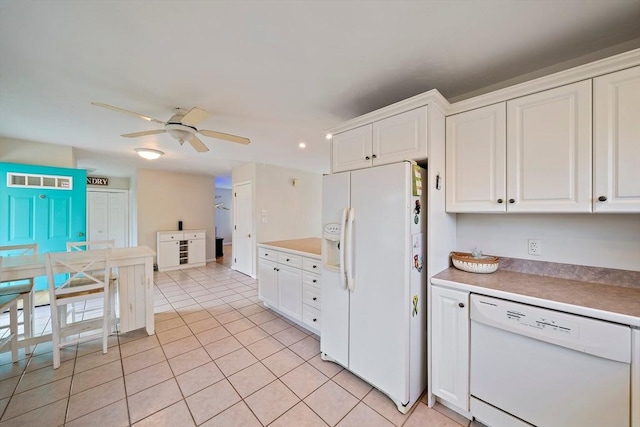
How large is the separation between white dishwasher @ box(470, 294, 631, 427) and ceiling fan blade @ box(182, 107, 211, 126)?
240cm

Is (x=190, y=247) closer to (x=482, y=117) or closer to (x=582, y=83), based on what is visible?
(x=482, y=117)

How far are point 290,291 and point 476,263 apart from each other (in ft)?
6.32

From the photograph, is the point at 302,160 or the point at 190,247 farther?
the point at 190,247

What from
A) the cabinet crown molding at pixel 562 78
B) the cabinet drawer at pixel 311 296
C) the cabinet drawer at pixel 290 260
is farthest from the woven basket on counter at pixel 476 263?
the cabinet drawer at pixel 290 260

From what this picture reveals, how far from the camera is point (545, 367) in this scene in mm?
1264

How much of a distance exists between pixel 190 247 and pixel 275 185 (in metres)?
2.70

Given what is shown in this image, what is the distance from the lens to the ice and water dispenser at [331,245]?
201 centimetres

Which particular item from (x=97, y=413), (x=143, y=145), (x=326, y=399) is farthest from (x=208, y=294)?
(x=326, y=399)

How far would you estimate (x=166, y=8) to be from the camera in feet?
3.93

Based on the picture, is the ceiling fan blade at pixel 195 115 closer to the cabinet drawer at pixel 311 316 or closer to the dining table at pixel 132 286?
the dining table at pixel 132 286

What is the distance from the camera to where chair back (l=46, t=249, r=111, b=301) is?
204 cm

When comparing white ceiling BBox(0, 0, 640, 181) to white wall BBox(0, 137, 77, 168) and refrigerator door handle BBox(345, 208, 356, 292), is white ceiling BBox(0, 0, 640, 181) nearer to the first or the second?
refrigerator door handle BBox(345, 208, 356, 292)

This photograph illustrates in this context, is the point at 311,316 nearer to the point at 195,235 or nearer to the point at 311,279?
the point at 311,279

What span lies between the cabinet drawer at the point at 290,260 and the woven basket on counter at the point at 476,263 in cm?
153
